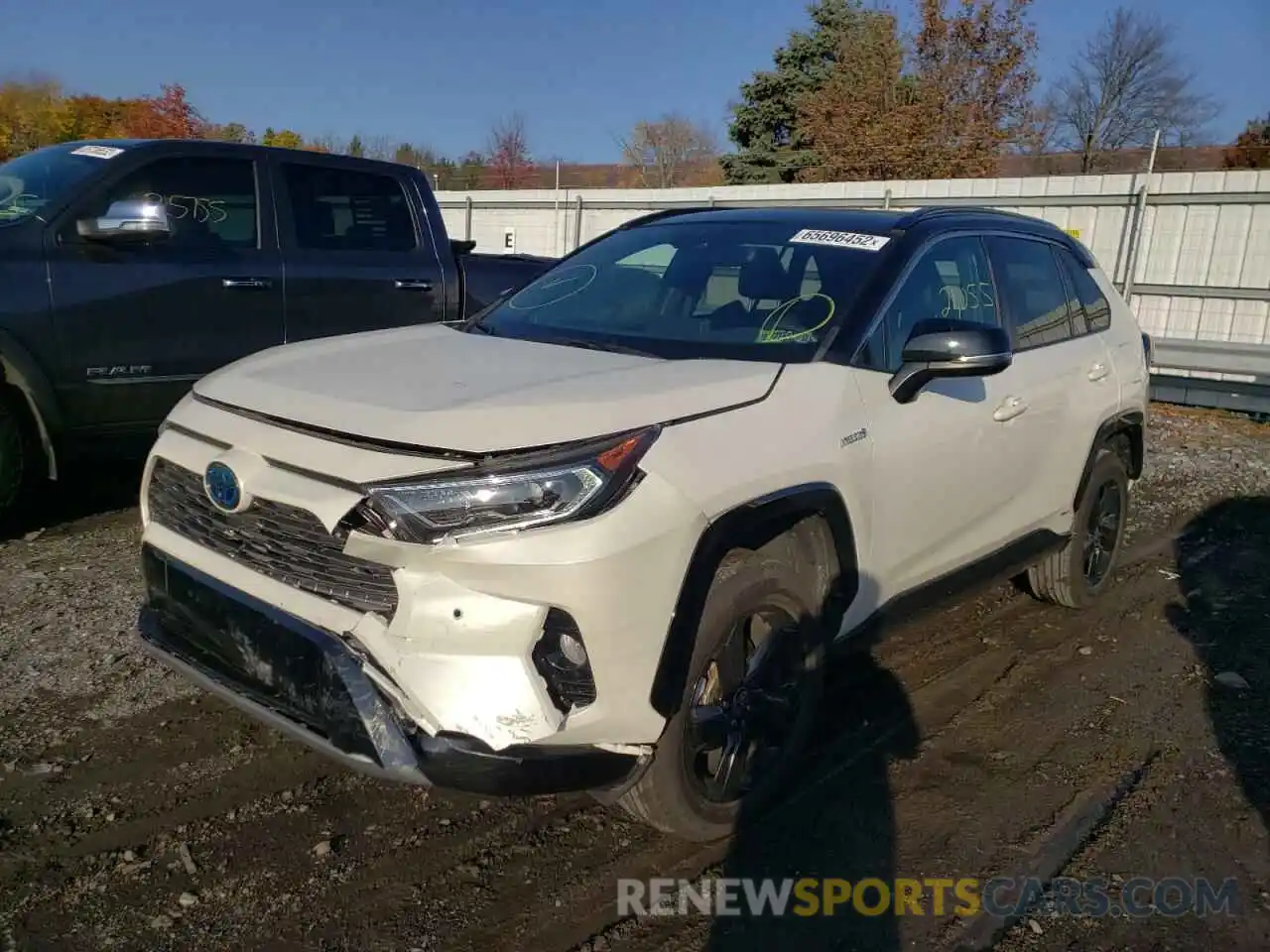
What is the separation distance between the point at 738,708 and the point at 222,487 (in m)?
1.51

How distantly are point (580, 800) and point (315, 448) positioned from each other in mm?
1399

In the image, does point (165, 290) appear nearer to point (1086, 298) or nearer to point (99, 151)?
point (99, 151)

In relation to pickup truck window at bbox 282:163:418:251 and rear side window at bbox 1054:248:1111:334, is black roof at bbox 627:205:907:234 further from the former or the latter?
pickup truck window at bbox 282:163:418:251

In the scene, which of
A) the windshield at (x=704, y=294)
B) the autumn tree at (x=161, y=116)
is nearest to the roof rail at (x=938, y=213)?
the windshield at (x=704, y=294)

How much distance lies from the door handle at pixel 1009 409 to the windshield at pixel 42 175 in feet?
14.4

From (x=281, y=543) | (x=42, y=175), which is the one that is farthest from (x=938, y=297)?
(x=42, y=175)

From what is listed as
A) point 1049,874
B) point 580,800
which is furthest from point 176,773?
point 1049,874

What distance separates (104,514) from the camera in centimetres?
548

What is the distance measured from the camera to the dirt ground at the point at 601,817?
2525 mm

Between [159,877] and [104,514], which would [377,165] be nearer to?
[104,514]

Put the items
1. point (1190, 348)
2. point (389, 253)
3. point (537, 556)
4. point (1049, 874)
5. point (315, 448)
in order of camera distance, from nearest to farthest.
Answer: point (537, 556), point (315, 448), point (1049, 874), point (389, 253), point (1190, 348)

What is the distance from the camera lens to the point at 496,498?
2268 mm

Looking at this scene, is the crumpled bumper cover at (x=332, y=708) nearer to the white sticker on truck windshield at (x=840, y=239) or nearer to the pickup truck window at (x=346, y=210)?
the white sticker on truck windshield at (x=840, y=239)

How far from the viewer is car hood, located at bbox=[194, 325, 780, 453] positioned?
2357 mm
